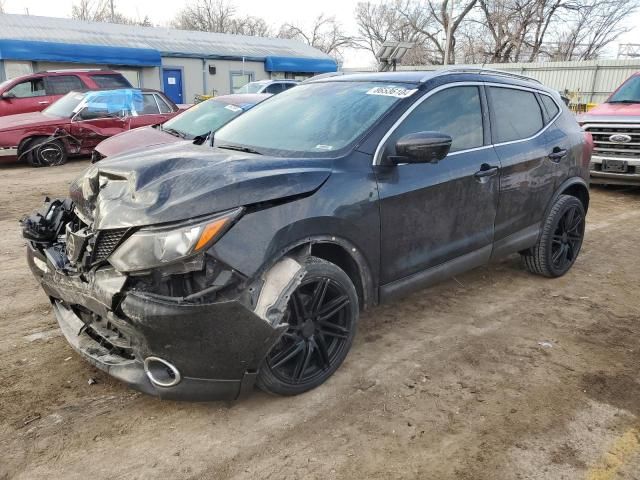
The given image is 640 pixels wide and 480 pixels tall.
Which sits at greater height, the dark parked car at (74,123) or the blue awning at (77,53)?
the blue awning at (77,53)

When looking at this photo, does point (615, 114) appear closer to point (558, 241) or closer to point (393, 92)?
point (558, 241)

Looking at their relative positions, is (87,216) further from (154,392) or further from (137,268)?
(154,392)

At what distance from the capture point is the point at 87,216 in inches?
119

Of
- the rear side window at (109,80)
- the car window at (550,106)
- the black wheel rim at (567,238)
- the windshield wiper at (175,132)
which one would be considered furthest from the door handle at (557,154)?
the rear side window at (109,80)

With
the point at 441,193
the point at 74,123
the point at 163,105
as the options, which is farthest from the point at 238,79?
the point at 441,193

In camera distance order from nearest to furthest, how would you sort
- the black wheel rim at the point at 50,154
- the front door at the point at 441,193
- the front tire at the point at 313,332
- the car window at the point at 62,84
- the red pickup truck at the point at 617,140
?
the front tire at the point at 313,332 < the front door at the point at 441,193 < the red pickup truck at the point at 617,140 < the black wheel rim at the point at 50,154 < the car window at the point at 62,84

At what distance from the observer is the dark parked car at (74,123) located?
1058 centimetres

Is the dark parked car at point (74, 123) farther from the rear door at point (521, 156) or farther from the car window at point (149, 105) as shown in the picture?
the rear door at point (521, 156)

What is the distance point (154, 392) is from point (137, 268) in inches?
25.0

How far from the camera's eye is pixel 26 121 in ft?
35.1

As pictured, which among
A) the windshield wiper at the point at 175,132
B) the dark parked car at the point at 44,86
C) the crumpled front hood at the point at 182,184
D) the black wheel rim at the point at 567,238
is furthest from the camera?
the dark parked car at the point at 44,86

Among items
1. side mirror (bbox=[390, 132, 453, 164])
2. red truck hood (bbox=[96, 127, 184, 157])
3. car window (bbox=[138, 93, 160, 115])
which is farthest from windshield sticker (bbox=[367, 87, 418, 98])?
car window (bbox=[138, 93, 160, 115])

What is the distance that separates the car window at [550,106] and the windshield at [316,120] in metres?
1.76

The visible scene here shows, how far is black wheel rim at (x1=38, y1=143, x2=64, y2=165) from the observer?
1077 centimetres
